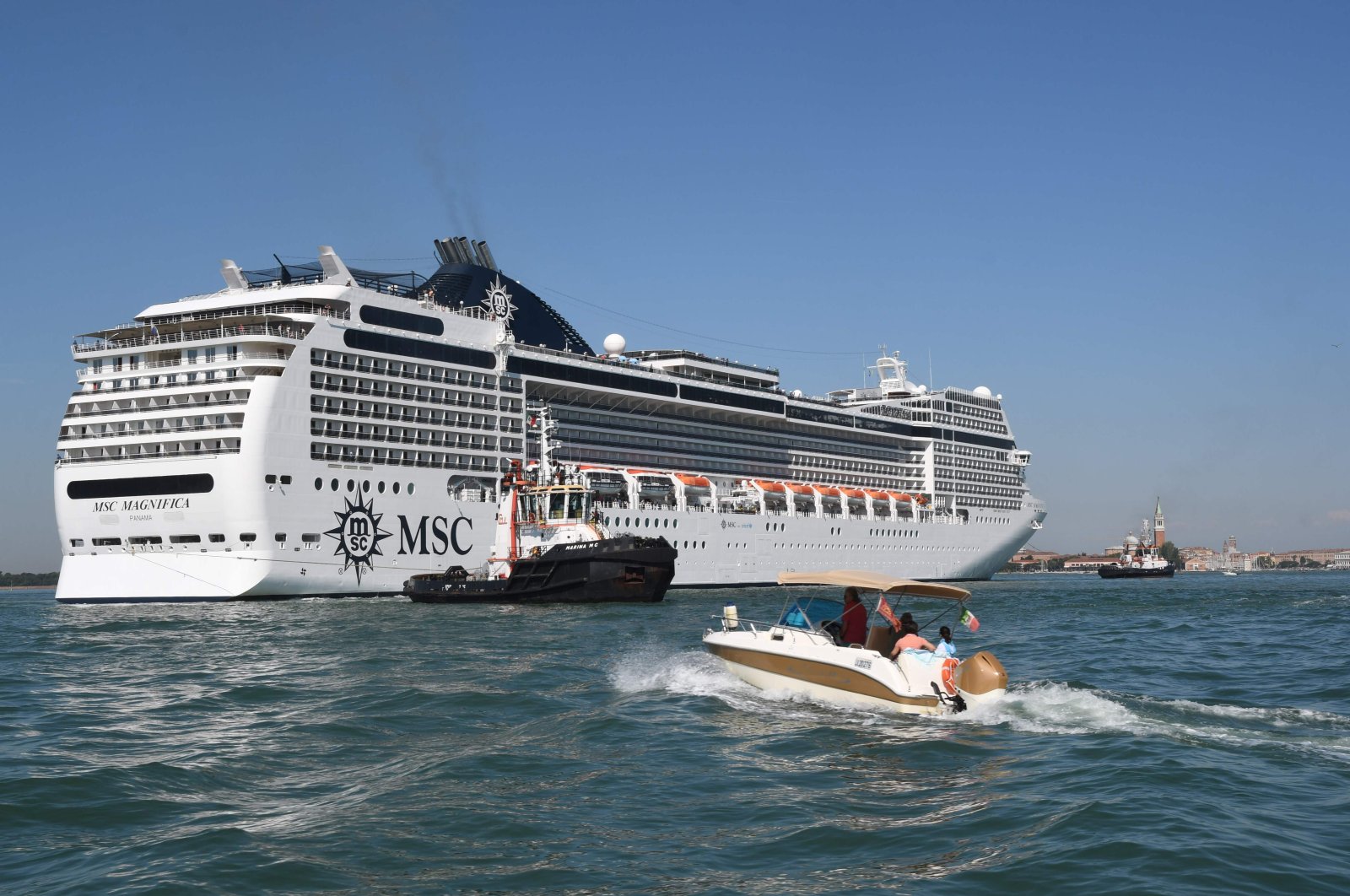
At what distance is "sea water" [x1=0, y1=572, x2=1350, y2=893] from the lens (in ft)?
33.3

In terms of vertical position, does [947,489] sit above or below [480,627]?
above

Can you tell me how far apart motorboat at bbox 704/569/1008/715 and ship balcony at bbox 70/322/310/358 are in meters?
39.2

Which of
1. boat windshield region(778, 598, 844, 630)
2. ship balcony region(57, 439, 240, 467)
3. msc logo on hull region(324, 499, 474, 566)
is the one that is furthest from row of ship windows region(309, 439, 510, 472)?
boat windshield region(778, 598, 844, 630)

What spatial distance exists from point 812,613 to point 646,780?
7747 millimetres

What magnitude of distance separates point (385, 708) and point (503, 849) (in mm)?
8579

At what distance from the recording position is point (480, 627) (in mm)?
36406

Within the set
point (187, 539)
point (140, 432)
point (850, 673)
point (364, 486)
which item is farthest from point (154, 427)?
point (850, 673)

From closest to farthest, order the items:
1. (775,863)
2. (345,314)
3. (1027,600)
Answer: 1. (775,863)
2. (345,314)
3. (1027,600)

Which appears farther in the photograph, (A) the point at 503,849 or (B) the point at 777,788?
(B) the point at 777,788

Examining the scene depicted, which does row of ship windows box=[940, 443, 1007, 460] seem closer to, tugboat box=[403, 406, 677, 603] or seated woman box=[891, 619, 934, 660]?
tugboat box=[403, 406, 677, 603]

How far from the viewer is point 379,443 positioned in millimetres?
55812

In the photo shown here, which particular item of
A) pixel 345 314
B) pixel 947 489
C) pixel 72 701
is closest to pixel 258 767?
pixel 72 701

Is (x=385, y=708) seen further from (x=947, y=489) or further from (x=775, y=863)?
(x=947, y=489)

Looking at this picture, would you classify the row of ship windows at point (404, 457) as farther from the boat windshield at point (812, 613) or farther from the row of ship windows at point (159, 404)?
the boat windshield at point (812, 613)
